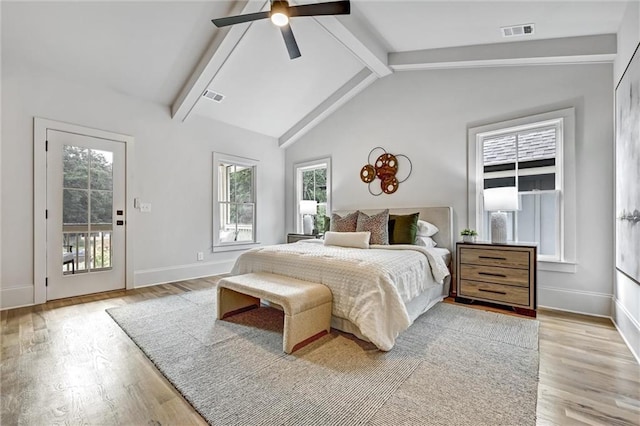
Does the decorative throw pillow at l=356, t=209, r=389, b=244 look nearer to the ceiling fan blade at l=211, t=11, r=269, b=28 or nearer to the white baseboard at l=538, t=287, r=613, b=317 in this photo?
the white baseboard at l=538, t=287, r=613, b=317

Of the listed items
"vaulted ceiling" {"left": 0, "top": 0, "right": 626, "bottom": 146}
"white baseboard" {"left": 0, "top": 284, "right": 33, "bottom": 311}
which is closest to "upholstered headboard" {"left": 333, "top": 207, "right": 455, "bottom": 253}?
"vaulted ceiling" {"left": 0, "top": 0, "right": 626, "bottom": 146}

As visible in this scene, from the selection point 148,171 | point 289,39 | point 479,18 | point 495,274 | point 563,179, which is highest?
point 479,18

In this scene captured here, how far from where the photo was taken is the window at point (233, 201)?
4996 mm

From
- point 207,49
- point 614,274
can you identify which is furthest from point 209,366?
point 614,274

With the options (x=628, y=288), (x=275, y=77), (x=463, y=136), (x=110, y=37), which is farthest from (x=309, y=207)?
(x=628, y=288)

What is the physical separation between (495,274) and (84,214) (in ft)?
16.3

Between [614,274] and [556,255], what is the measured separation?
0.46 metres

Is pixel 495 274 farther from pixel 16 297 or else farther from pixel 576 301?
pixel 16 297

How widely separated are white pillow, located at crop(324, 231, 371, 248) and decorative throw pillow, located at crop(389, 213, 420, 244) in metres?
0.41

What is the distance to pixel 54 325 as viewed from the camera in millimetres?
2670

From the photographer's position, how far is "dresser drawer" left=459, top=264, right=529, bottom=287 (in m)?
2.94

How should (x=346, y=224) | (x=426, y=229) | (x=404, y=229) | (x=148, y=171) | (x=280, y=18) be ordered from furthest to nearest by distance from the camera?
(x=148, y=171), (x=346, y=224), (x=426, y=229), (x=404, y=229), (x=280, y=18)

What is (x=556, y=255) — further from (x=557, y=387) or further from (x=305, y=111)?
(x=305, y=111)

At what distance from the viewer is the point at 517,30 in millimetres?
2896
